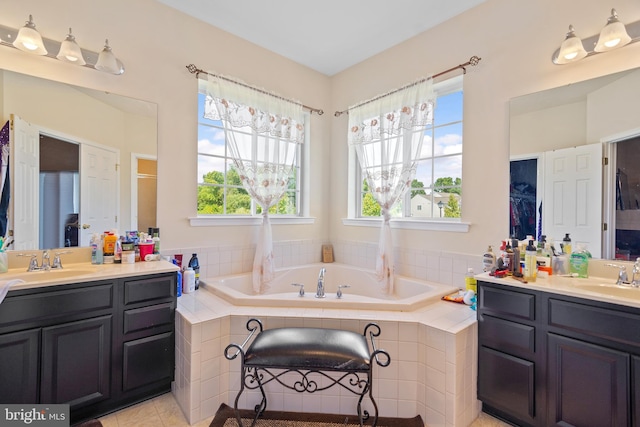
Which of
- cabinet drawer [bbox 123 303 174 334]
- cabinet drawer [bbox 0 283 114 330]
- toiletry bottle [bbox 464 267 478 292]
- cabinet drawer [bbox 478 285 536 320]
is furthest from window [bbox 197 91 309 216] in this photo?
cabinet drawer [bbox 478 285 536 320]

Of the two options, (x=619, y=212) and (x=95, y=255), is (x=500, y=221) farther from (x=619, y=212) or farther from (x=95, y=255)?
(x=95, y=255)

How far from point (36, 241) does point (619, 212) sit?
3.55m

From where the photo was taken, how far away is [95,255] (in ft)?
6.37

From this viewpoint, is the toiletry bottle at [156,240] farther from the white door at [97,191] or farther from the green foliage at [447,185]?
the green foliage at [447,185]

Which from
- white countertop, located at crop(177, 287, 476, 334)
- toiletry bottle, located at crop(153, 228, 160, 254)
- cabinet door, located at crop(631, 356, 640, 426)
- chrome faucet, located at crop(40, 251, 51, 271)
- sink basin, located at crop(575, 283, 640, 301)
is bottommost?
cabinet door, located at crop(631, 356, 640, 426)

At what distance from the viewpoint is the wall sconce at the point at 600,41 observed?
1569 mm

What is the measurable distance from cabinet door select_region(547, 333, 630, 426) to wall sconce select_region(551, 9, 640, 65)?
164 centimetres

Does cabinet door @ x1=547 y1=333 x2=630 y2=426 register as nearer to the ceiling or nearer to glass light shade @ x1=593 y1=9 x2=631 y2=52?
glass light shade @ x1=593 y1=9 x2=631 y2=52

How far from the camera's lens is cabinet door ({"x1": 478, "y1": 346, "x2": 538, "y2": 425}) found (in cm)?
153

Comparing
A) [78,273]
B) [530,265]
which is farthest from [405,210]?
[78,273]

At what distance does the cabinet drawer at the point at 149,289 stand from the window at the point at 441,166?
6.57 feet

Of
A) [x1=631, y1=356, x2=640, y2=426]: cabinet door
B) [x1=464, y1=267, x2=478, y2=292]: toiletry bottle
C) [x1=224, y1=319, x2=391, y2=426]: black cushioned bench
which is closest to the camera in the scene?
[x1=631, y1=356, x2=640, y2=426]: cabinet door

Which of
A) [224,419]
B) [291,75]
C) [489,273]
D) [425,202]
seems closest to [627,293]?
[489,273]

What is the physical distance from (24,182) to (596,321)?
10.6 ft
